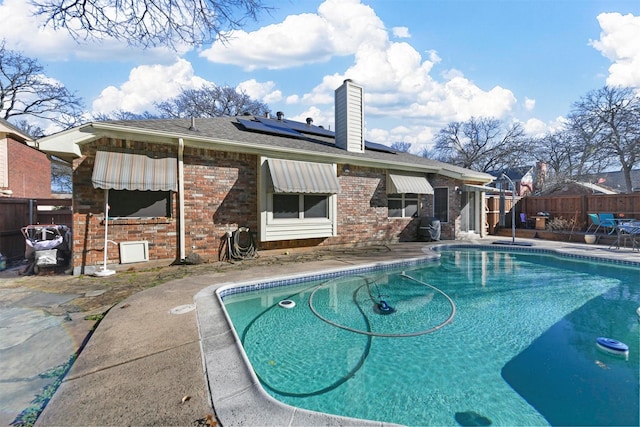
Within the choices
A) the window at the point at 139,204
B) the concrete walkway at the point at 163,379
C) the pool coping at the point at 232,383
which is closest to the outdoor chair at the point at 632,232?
the pool coping at the point at 232,383

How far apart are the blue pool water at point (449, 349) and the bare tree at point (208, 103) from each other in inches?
1017

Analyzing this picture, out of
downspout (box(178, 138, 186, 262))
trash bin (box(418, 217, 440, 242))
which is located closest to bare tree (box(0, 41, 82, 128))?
downspout (box(178, 138, 186, 262))

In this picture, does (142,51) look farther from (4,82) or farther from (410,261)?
(4,82)

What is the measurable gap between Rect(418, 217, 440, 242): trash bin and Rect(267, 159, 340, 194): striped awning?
504 cm

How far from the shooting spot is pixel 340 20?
8.04m

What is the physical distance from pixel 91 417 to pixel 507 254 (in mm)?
12781

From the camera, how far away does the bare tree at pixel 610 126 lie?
20641 millimetres

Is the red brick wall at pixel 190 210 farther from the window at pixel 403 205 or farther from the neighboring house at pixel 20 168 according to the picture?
the neighboring house at pixel 20 168

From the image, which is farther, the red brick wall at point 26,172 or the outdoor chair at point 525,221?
the outdoor chair at point 525,221

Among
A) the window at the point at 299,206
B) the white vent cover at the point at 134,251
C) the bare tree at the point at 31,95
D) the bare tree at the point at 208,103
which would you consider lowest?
the white vent cover at the point at 134,251

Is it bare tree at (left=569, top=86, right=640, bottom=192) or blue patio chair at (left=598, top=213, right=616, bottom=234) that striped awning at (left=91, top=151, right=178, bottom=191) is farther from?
bare tree at (left=569, top=86, right=640, bottom=192)

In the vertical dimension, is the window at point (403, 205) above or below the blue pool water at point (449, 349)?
above

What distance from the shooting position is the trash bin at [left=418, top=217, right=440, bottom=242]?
1277 cm

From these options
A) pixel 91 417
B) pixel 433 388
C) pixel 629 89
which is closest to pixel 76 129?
pixel 91 417
